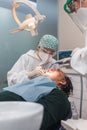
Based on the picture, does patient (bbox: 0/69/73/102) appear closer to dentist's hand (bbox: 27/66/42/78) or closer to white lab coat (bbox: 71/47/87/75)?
white lab coat (bbox: 71/47/87/75)

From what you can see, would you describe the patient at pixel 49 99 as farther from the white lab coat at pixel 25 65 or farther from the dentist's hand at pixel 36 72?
the white lab coat at pixel 25 65

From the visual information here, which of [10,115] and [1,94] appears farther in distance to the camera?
[1,94]

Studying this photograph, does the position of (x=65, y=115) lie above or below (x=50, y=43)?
below

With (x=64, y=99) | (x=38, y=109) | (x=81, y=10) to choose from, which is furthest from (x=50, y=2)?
(x=38, y=109)

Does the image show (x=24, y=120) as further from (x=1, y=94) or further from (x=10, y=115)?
(x=1, y=94)

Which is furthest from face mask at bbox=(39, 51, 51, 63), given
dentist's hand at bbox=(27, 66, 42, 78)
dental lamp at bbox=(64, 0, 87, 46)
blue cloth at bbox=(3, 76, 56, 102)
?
blue cloth at bbox=(3, 76, 56, 102)

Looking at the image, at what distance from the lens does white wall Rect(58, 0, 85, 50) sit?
2.70 m

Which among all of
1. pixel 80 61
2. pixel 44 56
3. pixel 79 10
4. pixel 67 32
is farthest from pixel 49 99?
pixel 67 32

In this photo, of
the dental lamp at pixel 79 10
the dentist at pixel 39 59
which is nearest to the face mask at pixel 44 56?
the dentist at pixel 39 59

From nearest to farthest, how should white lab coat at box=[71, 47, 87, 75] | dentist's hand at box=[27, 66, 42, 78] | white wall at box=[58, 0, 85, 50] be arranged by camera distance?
white lab coat at box=[71, 47, 87, 75] < dentist's hand at box=[27, 66, 42, 78] < white wall at box=[58, 0, 85, 50]

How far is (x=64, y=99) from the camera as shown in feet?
A: 3.89

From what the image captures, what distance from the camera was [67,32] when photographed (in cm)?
278

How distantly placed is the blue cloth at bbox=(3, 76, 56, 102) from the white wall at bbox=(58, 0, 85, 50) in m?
1.46

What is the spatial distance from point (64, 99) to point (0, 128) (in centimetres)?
59
